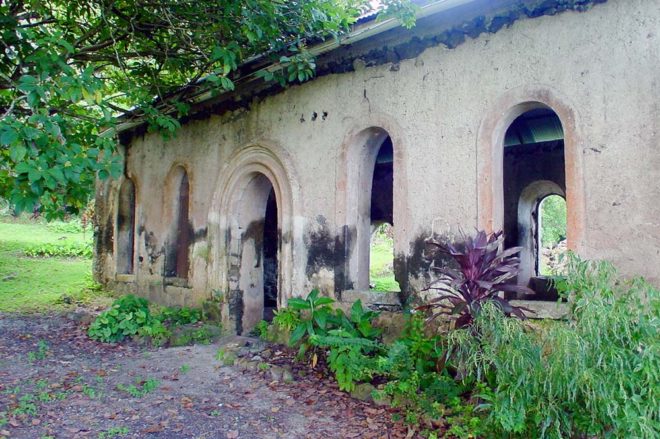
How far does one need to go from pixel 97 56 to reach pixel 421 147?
5.00 metres

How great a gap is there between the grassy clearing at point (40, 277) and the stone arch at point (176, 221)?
2379mm

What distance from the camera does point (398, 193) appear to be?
22.7ft

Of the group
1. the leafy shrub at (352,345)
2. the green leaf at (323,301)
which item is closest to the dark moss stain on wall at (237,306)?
the green leaf at (323,301)

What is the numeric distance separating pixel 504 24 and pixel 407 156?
6.30 feet

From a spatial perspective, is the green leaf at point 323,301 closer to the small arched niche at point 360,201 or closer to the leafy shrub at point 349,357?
the small arched niche at point 360,201

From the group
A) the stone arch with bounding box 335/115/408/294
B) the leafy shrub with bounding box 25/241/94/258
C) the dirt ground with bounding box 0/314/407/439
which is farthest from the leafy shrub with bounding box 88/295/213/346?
the leafy shrub with bounding box 25/241/94/258

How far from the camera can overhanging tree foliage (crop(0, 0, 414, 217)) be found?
533 centimetres

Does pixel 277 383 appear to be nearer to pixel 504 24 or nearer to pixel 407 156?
pixel 407 156

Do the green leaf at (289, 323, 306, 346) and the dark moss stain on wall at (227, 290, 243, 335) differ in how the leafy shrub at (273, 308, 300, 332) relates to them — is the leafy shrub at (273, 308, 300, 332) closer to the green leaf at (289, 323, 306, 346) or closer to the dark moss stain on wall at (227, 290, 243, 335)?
the green leaf at (289, 323, 306, 346)

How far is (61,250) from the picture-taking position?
1997cm

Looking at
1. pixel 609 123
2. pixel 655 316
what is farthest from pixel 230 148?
pixel 655 316

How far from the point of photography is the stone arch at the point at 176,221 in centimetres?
1102

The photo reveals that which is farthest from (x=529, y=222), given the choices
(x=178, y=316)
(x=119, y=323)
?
(x=119, y=323)

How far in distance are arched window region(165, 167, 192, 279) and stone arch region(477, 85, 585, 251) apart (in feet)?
22.2
